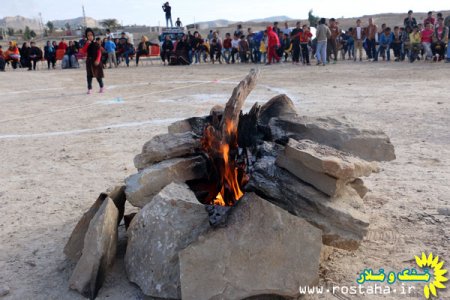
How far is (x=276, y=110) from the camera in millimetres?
4457

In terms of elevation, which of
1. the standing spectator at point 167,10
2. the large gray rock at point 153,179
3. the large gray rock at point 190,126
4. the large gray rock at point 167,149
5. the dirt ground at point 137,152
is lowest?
the dirt ground at point 137,152

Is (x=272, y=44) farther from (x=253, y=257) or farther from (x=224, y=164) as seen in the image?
(x=253, y=257)

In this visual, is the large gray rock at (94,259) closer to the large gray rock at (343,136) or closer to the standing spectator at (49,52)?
the large gray rock at (343,136)

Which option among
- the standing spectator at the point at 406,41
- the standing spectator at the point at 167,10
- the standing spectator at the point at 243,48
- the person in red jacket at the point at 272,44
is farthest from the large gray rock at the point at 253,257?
the standing spectator at the point at 167,10

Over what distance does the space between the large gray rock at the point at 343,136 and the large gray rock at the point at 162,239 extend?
3.67 feet

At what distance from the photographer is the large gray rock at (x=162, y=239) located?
292cm

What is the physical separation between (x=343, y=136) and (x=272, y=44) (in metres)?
17.7

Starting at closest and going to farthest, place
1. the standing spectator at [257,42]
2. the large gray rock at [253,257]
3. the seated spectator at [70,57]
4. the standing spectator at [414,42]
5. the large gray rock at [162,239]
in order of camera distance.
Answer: the large gray rock at [253,257] < the large gray rock at [162,239] < the standing spectator at [414,42] < the standing spectator at [257,42] < the seated spectator at [70,57]

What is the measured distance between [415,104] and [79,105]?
7337mm

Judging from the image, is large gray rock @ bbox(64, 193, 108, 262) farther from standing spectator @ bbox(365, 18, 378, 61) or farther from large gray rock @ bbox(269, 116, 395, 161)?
standing spectator @ bbox(365, 18, 378, 61)

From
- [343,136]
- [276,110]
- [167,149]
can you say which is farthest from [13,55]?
[343,136]

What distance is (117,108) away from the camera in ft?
33.3

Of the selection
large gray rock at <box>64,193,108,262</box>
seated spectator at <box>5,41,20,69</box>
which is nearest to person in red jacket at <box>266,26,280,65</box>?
seated spectator at <box>5,41,20,69</box>

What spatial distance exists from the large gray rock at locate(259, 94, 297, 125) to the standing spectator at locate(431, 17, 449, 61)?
51.5 ft
